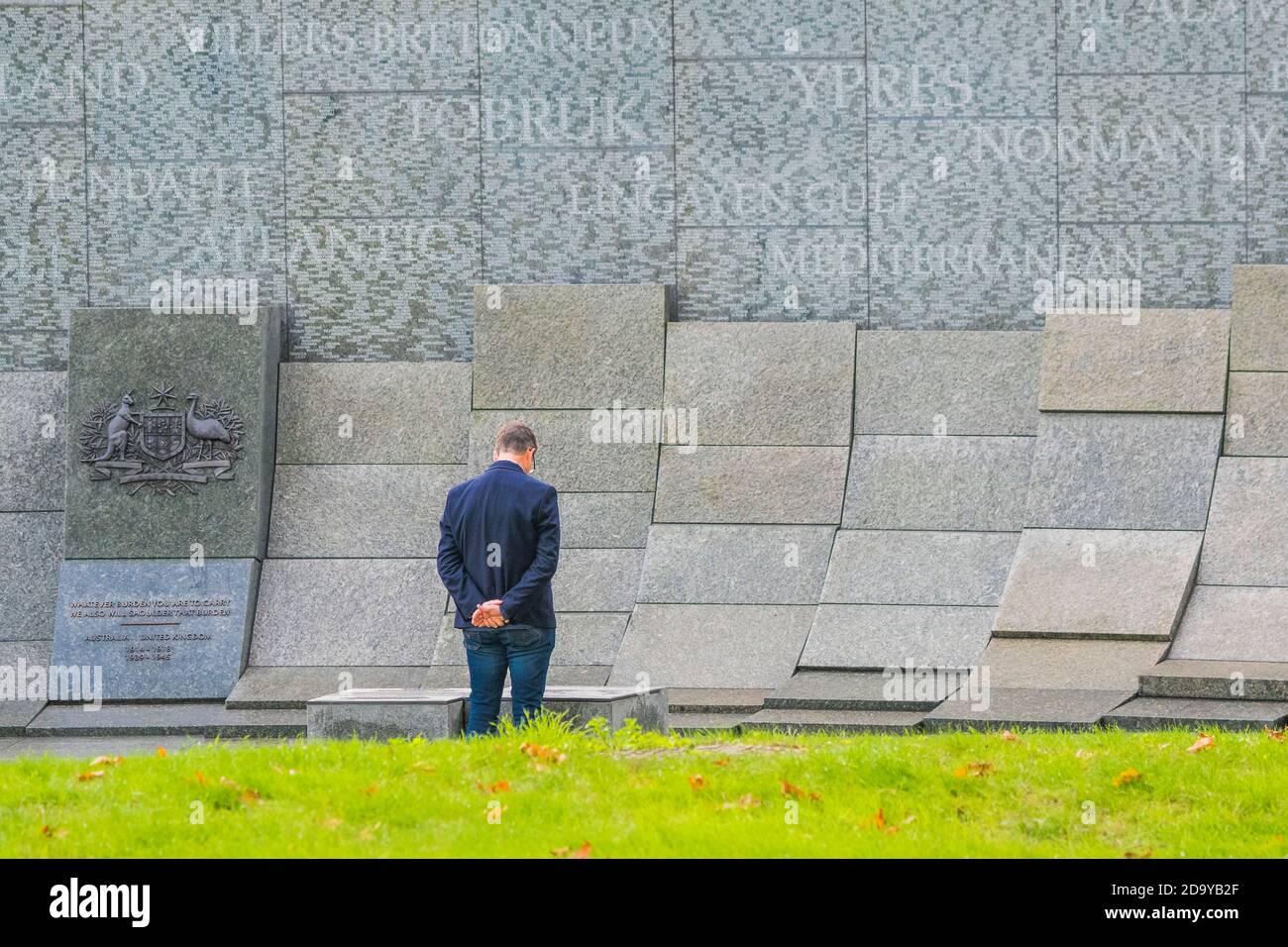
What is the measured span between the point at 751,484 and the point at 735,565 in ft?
2.41

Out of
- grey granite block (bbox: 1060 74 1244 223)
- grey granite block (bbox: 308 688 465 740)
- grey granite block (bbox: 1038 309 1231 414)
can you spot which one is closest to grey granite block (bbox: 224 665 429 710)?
grey granite block (bbox: 308 688 465 740)

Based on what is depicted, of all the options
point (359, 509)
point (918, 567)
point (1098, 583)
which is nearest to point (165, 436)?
point (359, 509)

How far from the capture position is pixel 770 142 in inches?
549

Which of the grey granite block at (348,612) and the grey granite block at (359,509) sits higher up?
the grey granite block at (359,509)

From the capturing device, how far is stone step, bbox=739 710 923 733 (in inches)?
399

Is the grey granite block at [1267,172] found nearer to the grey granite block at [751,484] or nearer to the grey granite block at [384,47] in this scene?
the grey granite block at [751,484]

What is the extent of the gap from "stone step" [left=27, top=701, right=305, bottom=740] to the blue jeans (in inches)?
117

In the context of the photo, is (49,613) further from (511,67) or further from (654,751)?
(654,751)

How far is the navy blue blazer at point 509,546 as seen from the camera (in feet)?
26.4

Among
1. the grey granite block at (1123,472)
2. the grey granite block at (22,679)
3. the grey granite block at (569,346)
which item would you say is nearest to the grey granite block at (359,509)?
the grey granite block at (569,346)

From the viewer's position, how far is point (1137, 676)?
34.9 feet

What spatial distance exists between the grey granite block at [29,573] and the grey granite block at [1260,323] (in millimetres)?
9203

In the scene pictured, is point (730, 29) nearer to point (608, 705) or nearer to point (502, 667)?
point (608, 705)
